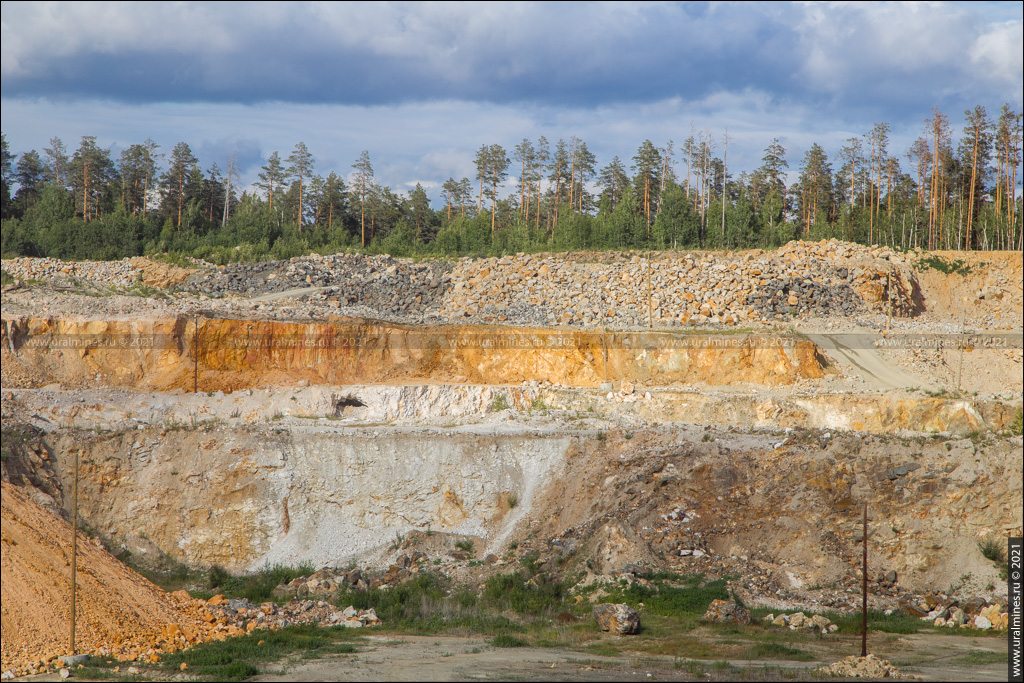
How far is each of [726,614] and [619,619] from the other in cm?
248

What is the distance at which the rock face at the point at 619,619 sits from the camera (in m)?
17.7

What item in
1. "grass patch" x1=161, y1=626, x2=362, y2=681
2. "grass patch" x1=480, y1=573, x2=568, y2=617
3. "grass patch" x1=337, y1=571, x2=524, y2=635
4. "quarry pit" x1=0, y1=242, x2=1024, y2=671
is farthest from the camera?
"quarry pit" x1=0, y1=242, x2=1024, y2=671

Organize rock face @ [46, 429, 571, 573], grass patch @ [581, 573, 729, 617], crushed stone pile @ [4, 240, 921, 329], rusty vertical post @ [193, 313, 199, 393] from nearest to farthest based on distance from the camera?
grass patch @ [581, 573, 729, 617]
rock face @ [46, 429, 571, 573]
rusty vertical post @ [193, 313, 199, 393]
crushed stone pile @ [4, 240, 921, 329]

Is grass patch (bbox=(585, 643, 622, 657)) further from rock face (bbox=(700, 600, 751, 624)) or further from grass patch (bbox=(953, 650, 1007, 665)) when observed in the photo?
grass patch (bbox=(953, 650, 1007, 665))

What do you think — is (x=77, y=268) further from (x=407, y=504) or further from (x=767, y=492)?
(x=767, y=492)

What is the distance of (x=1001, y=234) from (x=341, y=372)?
43529 millimetres

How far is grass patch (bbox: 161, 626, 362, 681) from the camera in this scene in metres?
14.5

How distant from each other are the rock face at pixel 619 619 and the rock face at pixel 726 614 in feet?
5.43

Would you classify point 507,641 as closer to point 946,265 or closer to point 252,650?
point 252,650

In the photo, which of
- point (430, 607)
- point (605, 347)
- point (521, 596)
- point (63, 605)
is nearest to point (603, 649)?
point (521, 596)

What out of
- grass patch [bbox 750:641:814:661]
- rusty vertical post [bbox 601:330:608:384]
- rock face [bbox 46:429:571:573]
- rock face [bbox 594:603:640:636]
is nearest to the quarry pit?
rock face [bbox 46:429:571:573]

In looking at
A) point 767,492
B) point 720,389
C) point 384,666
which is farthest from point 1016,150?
point 384,666

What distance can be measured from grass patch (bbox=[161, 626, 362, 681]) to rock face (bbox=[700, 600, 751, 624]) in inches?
308

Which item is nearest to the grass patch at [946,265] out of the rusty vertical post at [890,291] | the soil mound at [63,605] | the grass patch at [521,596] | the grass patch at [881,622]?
the rusty vertical post at [890,291]
